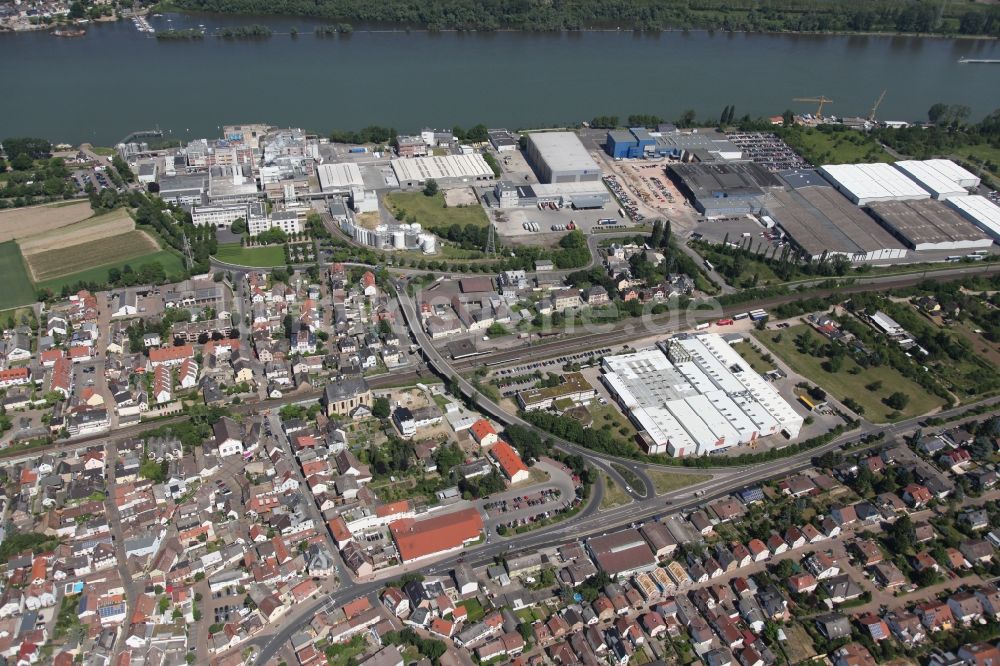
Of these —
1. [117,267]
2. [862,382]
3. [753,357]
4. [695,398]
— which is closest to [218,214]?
[117,267]

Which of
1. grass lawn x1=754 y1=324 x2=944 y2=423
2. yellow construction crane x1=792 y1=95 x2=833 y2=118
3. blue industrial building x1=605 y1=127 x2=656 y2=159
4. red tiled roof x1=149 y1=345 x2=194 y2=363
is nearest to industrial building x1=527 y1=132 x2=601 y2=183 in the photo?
blue industrial building x1=605 y1=127 x2=656 y2=159

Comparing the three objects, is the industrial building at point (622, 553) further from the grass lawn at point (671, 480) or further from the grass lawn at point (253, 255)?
the grass lawn at point (253, 255)

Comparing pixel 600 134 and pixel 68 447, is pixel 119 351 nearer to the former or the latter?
pixel 68 447

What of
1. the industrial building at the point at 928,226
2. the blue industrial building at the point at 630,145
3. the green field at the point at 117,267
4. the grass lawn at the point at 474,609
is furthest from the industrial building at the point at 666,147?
the grass lawn at the point at 474,609

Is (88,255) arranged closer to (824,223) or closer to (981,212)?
(824,223)

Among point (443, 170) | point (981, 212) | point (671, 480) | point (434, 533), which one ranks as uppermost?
point (443, 170)

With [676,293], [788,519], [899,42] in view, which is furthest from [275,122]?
[899,42]
